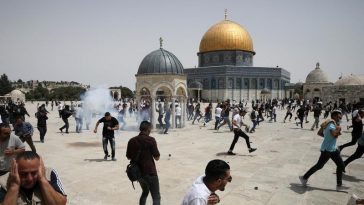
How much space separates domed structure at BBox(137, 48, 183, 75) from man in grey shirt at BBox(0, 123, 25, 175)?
1372 cm

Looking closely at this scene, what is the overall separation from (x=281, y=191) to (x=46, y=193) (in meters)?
5.44

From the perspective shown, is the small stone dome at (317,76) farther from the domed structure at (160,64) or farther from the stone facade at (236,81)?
the domed structure at (160,64)

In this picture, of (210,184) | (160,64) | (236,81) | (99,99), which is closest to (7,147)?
(210,184)

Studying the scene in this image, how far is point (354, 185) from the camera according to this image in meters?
6.91

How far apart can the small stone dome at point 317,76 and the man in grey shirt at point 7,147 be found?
210 feet

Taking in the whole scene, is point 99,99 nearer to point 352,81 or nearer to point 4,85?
point 352,81

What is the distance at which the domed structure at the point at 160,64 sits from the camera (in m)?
18.2

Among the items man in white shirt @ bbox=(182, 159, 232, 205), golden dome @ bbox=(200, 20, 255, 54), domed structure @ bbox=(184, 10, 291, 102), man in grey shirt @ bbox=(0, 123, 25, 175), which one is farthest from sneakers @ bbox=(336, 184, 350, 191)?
golden dome @ bbox=(200, 20, 255, 54)

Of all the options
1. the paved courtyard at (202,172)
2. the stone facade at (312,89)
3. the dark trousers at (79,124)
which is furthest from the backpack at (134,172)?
the stone facade at (312,89)

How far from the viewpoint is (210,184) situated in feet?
9.04

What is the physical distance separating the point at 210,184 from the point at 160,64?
15.9 meters

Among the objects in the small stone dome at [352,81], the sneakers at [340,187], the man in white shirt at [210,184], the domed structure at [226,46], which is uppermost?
the domed structure at [226,46]

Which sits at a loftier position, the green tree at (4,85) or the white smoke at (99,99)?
the green tree at (4,85)

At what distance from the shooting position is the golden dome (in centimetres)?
6031
